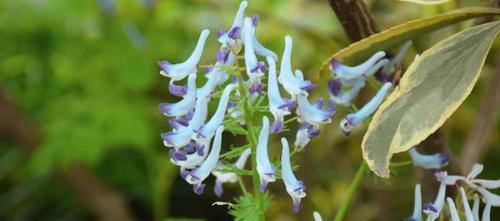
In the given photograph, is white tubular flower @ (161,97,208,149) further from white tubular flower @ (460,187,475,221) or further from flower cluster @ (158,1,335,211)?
white tubular flower @ (460,187,475,221)

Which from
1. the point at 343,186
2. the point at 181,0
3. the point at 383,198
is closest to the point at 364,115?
the point at 383,198

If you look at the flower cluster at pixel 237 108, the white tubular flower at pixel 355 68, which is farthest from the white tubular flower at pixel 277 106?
the white tubular flower at pixel 355 68

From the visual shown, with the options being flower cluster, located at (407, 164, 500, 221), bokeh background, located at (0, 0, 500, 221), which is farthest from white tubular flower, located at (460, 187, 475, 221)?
bokeh background, located at (0, 0, 500, 221)

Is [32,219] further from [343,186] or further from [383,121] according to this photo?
[383,121]

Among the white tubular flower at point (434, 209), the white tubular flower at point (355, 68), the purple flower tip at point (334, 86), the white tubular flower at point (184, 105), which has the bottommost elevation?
the white tubular flower at point (434, 209)

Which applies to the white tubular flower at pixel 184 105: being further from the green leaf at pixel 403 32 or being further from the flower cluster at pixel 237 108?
the green leaf at pixel 403 32

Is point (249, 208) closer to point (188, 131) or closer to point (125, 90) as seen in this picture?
point (188, 131)

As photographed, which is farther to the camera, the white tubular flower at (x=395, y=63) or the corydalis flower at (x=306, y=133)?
the white tubular flower at (x=395, y=63)
